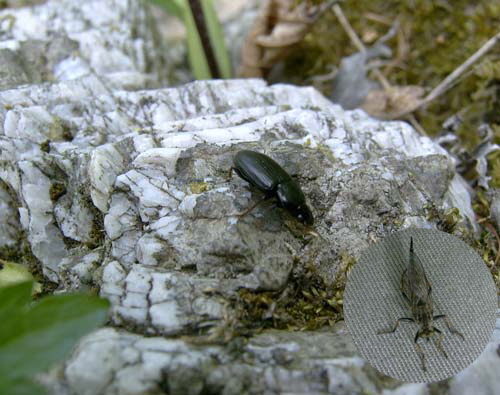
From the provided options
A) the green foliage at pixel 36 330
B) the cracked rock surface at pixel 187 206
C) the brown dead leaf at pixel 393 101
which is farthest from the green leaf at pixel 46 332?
the brown dead leaf at pixel 393 101

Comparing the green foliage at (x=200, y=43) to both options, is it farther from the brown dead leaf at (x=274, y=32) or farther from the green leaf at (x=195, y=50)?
the brown dead leaf at (x=274, y=32)

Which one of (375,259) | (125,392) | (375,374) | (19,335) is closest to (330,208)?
(375,259)

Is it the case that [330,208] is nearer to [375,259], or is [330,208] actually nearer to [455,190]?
[375,259]

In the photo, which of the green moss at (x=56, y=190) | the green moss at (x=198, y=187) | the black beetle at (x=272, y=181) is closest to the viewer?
the black beetle at (x=272, y=181)

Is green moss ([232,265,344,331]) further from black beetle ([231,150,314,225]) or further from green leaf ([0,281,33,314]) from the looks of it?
green leaf ([0,281,33,314])

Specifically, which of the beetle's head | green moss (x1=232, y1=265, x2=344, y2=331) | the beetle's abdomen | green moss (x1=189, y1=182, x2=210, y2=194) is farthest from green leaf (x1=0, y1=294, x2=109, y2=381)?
the beetle's head

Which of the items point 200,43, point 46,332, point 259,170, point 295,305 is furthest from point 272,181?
point 200,43
